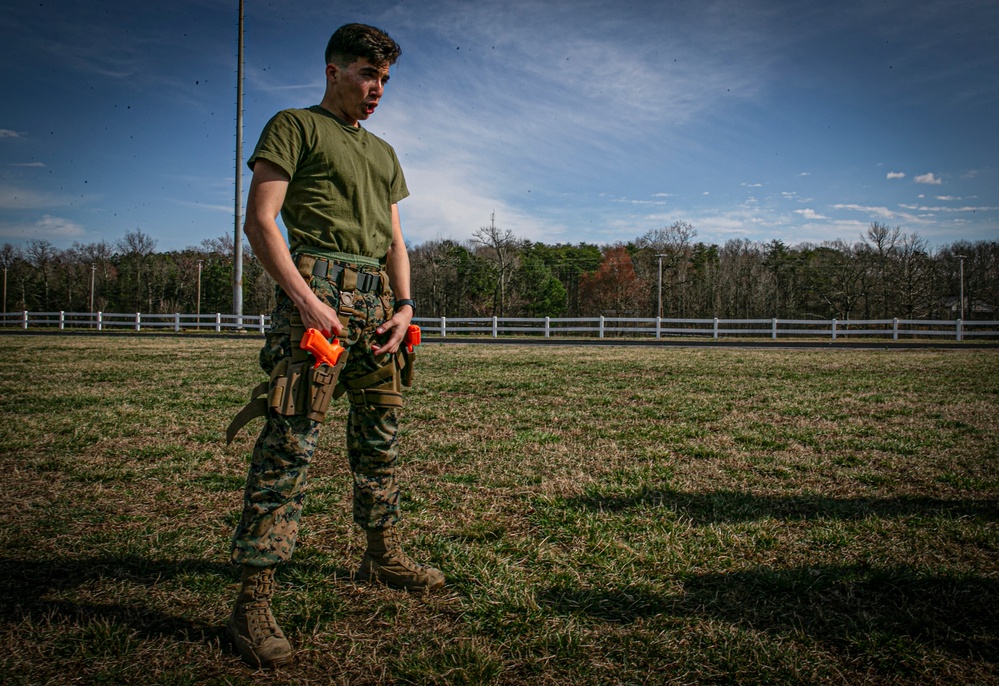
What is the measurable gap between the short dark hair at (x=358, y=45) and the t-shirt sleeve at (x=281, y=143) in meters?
0.34

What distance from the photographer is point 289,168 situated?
1.98 meters

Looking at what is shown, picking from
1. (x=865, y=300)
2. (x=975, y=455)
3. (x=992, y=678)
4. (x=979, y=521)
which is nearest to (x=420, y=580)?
(x=992, y=678)

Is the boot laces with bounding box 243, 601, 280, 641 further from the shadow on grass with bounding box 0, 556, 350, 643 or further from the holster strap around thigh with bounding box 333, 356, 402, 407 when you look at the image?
the holster strap around thigh with bounding box 333, 356, 402, 407

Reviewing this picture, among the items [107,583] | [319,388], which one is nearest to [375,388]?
[319,388]

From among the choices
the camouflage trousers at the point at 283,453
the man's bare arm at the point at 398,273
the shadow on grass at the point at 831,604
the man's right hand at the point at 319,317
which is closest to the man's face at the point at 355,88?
the man's bare arm at the point at 398,273

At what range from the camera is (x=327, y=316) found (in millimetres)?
1964

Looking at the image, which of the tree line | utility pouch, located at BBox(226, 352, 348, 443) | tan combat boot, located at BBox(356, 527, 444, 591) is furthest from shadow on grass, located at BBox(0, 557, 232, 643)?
the tree line

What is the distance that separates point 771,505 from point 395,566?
7.99ft

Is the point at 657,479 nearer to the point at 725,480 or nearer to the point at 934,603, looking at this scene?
the point at 725,480

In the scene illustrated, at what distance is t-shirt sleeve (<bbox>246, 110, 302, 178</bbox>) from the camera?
195 centimetres

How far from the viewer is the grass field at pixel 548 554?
195cm

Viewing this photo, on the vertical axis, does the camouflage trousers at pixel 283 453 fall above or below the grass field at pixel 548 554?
above

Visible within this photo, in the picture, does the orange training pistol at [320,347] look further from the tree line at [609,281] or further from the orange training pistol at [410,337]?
the tree line at [609,281]

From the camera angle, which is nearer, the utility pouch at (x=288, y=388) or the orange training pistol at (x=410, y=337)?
the utility pouch at (x=288, y=388)
